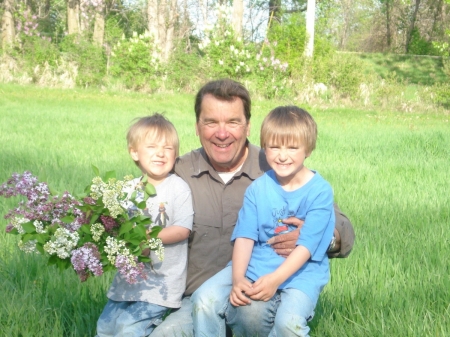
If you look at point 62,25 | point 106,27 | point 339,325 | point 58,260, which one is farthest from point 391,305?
point 62,25

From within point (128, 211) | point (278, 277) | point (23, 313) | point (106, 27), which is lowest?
point (23, 313)

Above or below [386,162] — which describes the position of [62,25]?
above

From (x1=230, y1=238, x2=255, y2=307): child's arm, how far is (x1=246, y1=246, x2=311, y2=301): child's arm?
0.04 meters

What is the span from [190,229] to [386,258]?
5.23ft

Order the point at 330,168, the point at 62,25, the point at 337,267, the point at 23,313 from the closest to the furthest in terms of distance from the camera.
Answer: the point at 23,313, the point at 337,267, the point at 330,168, the point at 62,25

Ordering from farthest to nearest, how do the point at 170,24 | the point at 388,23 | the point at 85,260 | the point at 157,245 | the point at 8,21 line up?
1. the point at 388,23
2. the point at 170,24
3. the point at 8,21
4. the point at 157,245
5. the point at 85,260

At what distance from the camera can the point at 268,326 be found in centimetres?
271

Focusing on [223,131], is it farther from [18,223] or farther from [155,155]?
[18,223]

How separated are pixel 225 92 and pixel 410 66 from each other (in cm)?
3249

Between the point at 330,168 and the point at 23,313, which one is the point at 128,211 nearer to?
the point at 23,313

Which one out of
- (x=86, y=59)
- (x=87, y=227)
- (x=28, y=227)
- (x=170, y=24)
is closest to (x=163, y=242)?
(x=87, y=227)

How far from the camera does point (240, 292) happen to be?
8.64 ft

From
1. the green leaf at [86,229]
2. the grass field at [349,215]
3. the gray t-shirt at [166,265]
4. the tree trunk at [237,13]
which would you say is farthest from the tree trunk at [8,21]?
the green leaf at [86,229]

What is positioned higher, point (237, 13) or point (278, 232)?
point (237, 13)
